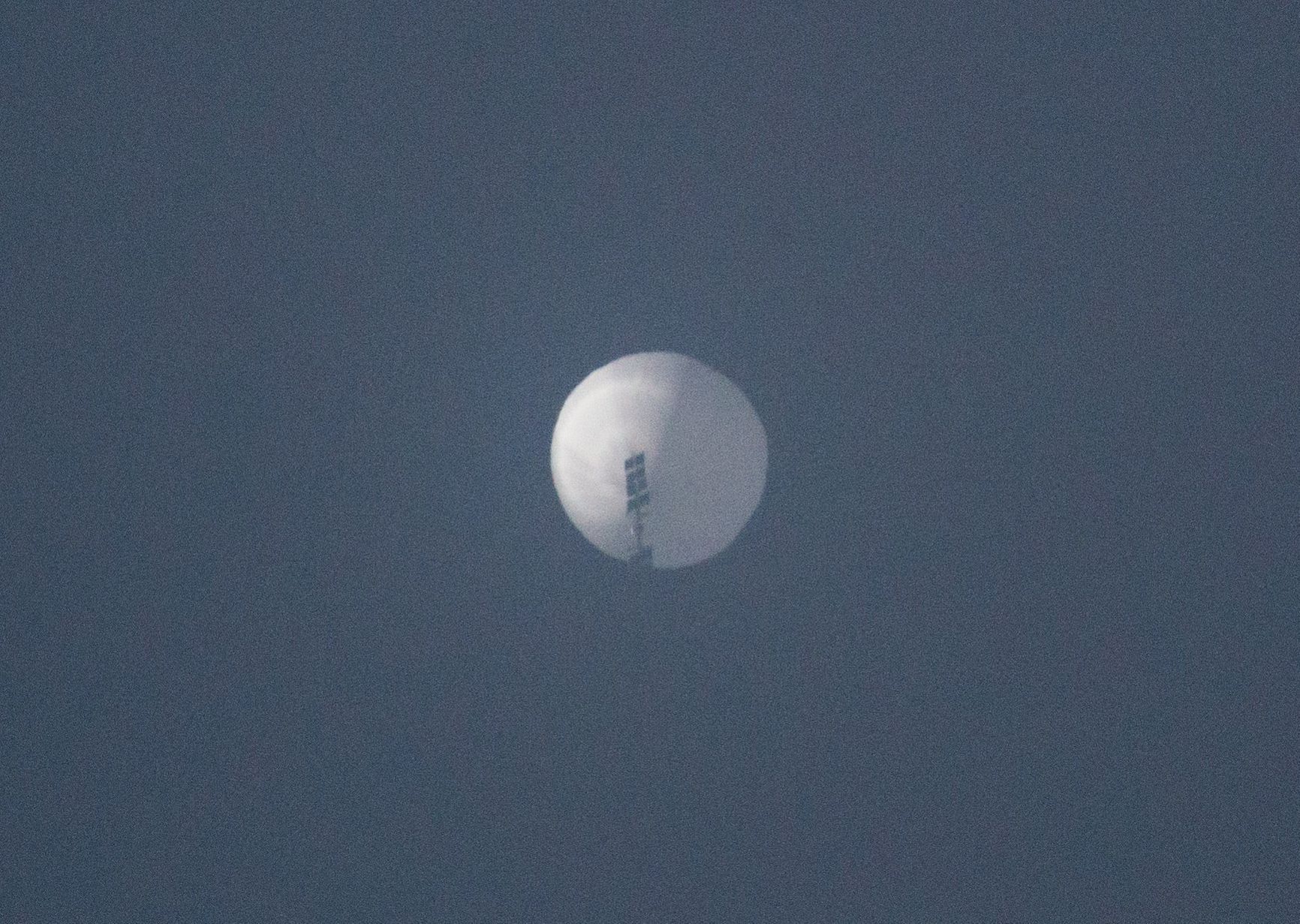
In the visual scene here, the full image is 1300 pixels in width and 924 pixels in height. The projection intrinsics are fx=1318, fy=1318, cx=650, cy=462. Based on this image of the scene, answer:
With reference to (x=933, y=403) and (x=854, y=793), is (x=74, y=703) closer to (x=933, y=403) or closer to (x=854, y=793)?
(x=854, y=793)

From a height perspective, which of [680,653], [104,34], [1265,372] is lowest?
[680,653]

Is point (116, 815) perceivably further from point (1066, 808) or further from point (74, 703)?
point (1066, 808)

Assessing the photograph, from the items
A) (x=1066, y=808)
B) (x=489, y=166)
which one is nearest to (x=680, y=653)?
(x=1066, y=808)

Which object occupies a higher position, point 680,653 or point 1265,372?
point 1265,372

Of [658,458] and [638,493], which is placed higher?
[658,458]
